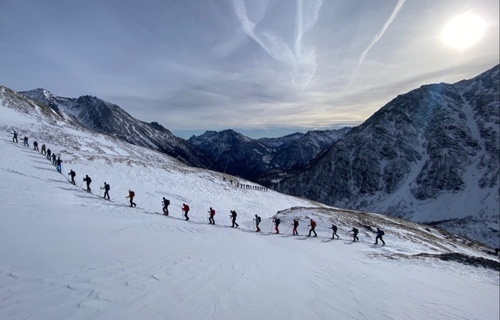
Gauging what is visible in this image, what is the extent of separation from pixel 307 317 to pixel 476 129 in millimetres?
181689

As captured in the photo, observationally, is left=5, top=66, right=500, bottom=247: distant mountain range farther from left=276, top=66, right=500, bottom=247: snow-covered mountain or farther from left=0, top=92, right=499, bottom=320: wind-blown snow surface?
left=0, top=92, right=499, bottom=320: wind-blown snow surface

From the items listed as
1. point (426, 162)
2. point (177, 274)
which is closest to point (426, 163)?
point (426, 162)

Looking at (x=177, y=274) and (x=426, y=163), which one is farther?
(x=426, y=163)

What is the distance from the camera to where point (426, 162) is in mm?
145250

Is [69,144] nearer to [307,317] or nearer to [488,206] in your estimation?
[307,317]

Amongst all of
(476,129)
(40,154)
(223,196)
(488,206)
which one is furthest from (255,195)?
(476,129)

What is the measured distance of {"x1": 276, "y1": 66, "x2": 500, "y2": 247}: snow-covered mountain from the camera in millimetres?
118312

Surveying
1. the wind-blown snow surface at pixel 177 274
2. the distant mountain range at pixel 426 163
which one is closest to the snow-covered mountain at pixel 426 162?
the distant mountain range at pixel 426 163

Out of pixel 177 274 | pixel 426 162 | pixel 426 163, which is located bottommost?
pixel 177 274

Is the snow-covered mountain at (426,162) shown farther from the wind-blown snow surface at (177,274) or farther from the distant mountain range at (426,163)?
the wind-blown snow surface at (177,274)

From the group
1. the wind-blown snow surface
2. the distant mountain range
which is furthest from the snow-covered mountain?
the wind-blown snow surface

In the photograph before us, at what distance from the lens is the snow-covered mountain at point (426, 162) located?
11831 cm

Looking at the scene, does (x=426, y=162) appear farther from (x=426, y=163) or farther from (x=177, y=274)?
(x=177, y=274)

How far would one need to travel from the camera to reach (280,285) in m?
10.4
